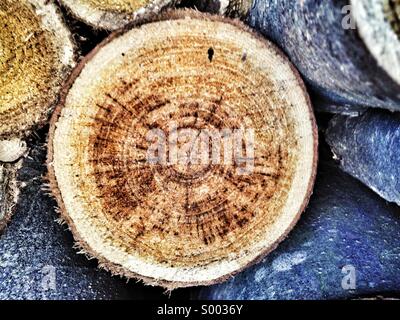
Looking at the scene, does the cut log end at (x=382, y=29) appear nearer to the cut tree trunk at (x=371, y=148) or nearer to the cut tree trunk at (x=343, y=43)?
the cut tree trunk at (x=343, y=43)

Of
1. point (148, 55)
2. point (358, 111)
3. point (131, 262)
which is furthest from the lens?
point (358, 111)

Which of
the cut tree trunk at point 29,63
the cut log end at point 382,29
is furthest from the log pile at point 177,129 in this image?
the cut log end at point 382,29

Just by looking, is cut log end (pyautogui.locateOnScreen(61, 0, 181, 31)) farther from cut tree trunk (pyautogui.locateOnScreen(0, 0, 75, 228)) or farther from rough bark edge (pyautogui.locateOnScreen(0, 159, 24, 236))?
rough bark edge (pyautogui.locateOnScreen(0, 159, 24, 236))

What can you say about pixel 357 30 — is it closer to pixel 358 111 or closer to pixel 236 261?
pixel 358 111

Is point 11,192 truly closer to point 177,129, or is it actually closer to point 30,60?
point 30,60

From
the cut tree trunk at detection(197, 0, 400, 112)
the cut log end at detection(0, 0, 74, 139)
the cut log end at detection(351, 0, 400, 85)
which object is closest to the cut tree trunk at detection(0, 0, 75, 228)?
the cut log end at detection(0, 0, 74, 139)
